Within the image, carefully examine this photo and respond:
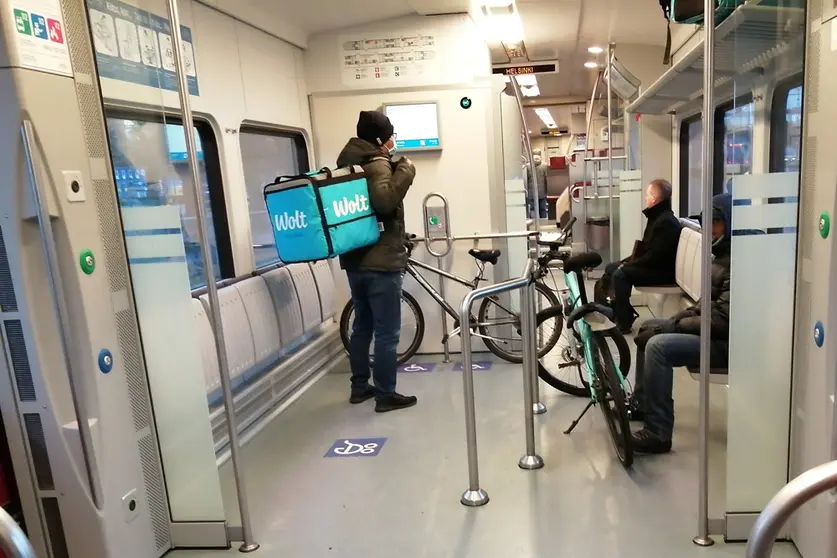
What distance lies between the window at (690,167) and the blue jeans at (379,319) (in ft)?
15.5

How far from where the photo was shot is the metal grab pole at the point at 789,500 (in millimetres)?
1163

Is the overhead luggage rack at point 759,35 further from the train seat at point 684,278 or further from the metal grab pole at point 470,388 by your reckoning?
the train seat at point 684,278

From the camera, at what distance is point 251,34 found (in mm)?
4340

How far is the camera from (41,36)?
2.09 m

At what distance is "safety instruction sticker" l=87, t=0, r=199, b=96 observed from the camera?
2.52 metres

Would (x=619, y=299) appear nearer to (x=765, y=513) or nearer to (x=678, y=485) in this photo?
(x=678, y=485)

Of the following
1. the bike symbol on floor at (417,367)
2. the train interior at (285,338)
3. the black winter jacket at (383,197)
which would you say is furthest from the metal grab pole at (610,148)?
the black winter jacket at (383,197)

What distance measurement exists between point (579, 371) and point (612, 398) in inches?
28.0

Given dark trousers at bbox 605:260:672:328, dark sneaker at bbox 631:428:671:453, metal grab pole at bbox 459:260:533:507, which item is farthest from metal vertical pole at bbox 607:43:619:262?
metal grab pole at bbox 459:260:533:507

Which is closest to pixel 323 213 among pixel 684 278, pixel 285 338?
pixel 285 338

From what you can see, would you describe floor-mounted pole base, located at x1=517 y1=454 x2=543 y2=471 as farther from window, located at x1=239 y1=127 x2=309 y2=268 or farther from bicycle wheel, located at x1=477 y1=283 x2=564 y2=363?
window, located at x1=239 y1=127 x2=309 y2=268

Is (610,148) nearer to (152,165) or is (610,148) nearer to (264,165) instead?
(264,165)

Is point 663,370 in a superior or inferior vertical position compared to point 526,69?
inferior

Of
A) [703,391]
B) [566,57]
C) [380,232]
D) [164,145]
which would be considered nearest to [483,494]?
[703,391]
